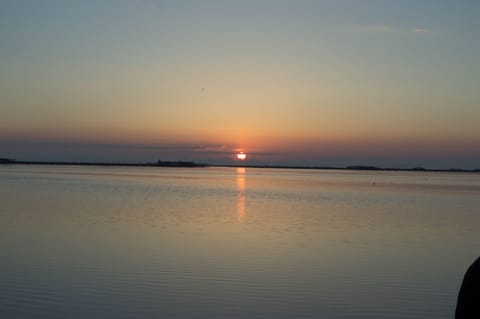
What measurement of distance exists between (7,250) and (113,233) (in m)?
3.86

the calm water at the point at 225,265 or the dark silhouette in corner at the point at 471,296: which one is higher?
the dark silhouette in corner at the point at 471,296

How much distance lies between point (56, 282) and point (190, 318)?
306cm

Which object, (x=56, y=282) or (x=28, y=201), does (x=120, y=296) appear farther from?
Answer: (x=28, y=201)

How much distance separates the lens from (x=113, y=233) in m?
16.2

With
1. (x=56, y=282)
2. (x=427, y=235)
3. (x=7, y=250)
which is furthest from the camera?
(x=427, y=235)

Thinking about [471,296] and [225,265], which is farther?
[225,265]

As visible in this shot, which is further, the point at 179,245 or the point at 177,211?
the point at 177,211

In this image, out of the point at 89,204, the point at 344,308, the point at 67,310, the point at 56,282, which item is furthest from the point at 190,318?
the point at 89,204

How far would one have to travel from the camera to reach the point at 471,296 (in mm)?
4465

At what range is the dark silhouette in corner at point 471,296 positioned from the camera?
174 inches

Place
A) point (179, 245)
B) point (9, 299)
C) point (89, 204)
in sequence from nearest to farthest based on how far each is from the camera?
point (9, 299) → point (179, 245) → point (89, 204)

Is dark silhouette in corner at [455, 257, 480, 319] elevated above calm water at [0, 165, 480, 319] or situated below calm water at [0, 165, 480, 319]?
above

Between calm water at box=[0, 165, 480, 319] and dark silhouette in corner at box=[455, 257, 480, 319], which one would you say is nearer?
dark silhouette in corner at box=[455, 257, 480, 319]

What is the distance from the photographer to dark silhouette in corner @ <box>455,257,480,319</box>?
4414 mm
